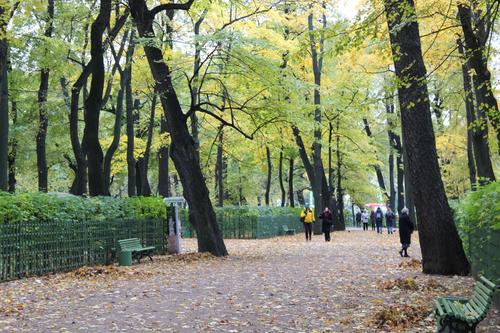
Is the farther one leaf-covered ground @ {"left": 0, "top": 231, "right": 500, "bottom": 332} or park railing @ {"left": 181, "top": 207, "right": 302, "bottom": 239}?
park railing @ {"left": 181, "top": 207, "right": 302, "bottom": 239}

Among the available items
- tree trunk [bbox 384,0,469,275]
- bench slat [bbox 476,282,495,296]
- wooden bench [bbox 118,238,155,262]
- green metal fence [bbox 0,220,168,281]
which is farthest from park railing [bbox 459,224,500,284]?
green metal fence [bbox 0,220,168,281]

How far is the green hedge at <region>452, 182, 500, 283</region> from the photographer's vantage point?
7.94 m

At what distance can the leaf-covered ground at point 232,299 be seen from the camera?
25.3ft

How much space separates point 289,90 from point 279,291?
30.7 ft

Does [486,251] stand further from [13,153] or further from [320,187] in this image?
[13,153]

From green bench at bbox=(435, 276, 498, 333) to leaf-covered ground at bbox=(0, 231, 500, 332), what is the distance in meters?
1.25

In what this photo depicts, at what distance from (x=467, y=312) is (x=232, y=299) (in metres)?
4.99

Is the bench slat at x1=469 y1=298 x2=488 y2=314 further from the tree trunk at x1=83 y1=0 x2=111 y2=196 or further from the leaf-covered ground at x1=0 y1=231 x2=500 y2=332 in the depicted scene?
the tree trunk at x1=83 y1=0 x2=111 y2=196

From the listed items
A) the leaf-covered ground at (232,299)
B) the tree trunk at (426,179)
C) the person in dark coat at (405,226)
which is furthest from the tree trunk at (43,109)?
the tree trunk at (426,179)

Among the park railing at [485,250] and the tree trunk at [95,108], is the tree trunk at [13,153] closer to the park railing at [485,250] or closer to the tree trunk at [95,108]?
the tree trunk at [95,108]

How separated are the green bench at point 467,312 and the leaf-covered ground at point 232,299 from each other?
4.09ft

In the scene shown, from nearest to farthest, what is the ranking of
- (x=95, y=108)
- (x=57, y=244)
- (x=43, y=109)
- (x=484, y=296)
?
(x=484, y=296) < (x=57, y=244) < (x=95, y=108) < (x=43, y=109)

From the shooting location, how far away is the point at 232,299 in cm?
1002

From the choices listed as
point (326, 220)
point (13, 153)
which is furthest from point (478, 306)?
point (13, 153)
